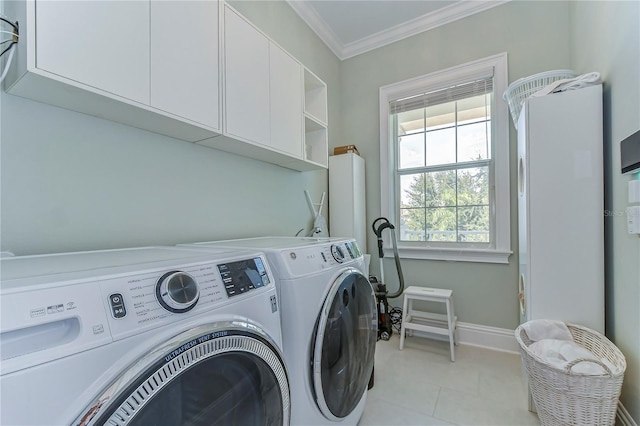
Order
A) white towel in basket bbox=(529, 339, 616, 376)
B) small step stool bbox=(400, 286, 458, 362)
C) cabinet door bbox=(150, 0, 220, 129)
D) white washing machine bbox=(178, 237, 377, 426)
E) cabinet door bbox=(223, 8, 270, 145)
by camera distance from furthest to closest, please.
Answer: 1. small step stool bbox=(400, 286, 458, 362)
2. cabinet door bbox=(223, 8, 270, 145)
3. white towel in basket bbox=(529, 339, 616, 376)
4. cabinet door bbox=(150, 0, 220, 129)
5. white washing machine bbox=(178, 237, 377, 426)

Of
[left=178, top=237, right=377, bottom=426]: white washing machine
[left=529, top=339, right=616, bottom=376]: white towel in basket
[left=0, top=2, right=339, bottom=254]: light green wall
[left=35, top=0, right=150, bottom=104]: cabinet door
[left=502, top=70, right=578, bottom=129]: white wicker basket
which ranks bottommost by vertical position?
[left=529, top=339, right=616, bottom=376]: white towel in basket

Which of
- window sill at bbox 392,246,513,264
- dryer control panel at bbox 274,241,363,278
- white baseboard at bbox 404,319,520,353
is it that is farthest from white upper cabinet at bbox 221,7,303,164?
white baseboard at bbox 404,319,520,353

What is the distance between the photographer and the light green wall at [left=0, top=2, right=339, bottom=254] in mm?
956

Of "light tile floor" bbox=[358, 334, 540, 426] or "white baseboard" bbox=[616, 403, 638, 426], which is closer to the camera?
"white baseboard" bbox=[616, 403, 638, 426]

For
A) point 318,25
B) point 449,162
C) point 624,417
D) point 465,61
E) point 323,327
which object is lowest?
point 624,417

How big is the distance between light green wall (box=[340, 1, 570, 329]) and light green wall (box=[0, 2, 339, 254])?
138 cm

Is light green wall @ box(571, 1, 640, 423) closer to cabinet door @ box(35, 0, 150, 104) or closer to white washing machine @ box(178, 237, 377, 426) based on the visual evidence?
white washing machine @ box(178, 237, 377, 426)

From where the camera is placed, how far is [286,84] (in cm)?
180

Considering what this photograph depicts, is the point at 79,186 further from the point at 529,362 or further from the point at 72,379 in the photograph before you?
the point at 529,362

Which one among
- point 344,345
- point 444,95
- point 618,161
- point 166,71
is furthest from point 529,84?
point 166,71

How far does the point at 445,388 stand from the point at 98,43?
94.4 inches

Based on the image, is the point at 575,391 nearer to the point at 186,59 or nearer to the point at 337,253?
the point at 337,253

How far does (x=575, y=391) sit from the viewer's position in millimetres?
1174

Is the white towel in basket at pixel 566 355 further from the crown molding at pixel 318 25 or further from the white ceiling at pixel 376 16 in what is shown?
the crown molding at pixel 318 25
